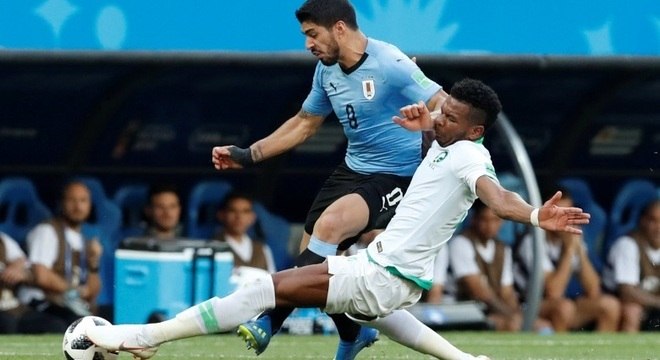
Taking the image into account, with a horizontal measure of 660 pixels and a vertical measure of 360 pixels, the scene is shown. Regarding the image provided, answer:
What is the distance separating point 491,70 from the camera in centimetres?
1491

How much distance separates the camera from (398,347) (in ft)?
38.3

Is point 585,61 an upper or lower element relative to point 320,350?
upper

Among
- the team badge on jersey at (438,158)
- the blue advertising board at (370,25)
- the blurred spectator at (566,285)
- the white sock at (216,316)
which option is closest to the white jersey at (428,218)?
the team badge on jersey at (438,158)

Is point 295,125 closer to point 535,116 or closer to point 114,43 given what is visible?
point 114,43

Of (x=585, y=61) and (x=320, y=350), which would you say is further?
(x=585, y=61)

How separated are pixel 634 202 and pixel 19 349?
7.50 m

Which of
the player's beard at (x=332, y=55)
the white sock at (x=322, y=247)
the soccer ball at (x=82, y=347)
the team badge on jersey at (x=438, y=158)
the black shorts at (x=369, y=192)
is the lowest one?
the soccer ball at (x=82, y=347)

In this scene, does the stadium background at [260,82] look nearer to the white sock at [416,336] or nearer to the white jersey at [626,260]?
the white jersey at [626,260]

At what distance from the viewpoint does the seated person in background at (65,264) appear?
1380 cm

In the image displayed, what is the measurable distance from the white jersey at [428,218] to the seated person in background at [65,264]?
21.1ft

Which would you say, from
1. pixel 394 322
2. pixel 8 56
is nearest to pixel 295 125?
pixel 394 322

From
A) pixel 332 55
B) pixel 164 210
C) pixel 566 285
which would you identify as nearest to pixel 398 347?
pixel 164 210

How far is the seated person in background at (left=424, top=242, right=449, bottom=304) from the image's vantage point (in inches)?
577

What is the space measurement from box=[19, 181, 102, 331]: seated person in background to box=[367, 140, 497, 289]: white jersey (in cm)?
642
